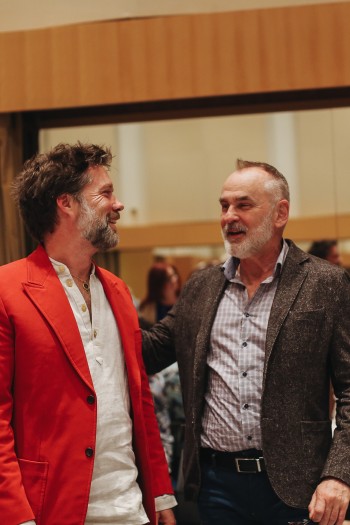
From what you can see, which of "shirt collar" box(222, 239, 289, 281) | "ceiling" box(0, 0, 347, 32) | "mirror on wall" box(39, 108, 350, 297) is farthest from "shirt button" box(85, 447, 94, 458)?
"mirror on wall" box(39, 108, 350, 297)

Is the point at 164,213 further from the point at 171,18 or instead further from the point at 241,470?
the point at 241,470

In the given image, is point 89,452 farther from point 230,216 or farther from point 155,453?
point 230,216

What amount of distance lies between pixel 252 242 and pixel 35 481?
1.04 meters

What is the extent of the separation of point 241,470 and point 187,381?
353 mm

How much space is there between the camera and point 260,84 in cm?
333

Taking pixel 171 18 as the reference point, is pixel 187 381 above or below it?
below

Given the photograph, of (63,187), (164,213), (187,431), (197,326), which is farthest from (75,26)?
(164,213)

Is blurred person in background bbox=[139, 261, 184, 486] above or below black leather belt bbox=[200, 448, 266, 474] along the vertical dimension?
below

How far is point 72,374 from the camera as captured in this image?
7.50ft

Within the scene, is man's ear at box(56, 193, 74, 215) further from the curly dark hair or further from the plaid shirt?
the plaid shirt

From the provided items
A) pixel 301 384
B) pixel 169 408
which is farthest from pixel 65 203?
pixel 169 408

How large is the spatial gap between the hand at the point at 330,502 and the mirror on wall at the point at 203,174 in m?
4.42

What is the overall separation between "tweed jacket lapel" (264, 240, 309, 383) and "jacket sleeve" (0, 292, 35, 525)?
Answer: 2.58 feet

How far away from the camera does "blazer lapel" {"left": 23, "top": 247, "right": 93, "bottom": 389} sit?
90.0 inches
